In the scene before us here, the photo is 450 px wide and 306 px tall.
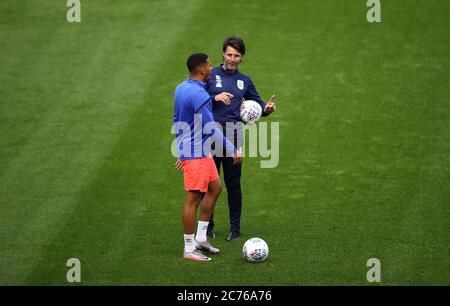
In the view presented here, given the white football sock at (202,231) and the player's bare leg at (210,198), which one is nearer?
the player's bare leg at (210,198)

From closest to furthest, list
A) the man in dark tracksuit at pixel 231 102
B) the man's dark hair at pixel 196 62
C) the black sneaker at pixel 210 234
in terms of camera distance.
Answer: the man's dark hair at pixel 196 62
the man in dark tracksuit at pixel 231 102
the black sneaker at pixel 210 234

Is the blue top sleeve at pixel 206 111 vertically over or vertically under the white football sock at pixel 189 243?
over

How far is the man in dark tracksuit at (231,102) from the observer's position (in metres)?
9.41

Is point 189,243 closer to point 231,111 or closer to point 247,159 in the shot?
point 231,111

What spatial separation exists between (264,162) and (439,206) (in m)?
2.91

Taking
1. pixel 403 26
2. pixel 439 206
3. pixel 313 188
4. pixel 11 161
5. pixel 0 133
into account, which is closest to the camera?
pixel 439 206

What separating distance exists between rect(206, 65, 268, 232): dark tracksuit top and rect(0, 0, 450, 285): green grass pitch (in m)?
0.45

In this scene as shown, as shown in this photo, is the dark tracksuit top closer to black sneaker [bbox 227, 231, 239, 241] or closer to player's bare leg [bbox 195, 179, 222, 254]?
black sneaker [bbox 227, 231, 239, 241]

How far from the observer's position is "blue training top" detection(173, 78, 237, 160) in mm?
8633

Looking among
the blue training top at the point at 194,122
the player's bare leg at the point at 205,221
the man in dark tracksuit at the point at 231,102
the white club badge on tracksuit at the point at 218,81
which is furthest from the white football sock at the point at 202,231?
the white club badge on tracksuit at the point at 218,81

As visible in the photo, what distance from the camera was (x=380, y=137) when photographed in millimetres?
12656

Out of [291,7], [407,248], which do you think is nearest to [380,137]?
[407,248]

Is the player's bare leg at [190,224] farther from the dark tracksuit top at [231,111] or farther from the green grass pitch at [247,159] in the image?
the dark tracksuit top at [231,111]

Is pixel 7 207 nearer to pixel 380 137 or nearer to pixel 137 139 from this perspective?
pixel 137 139
